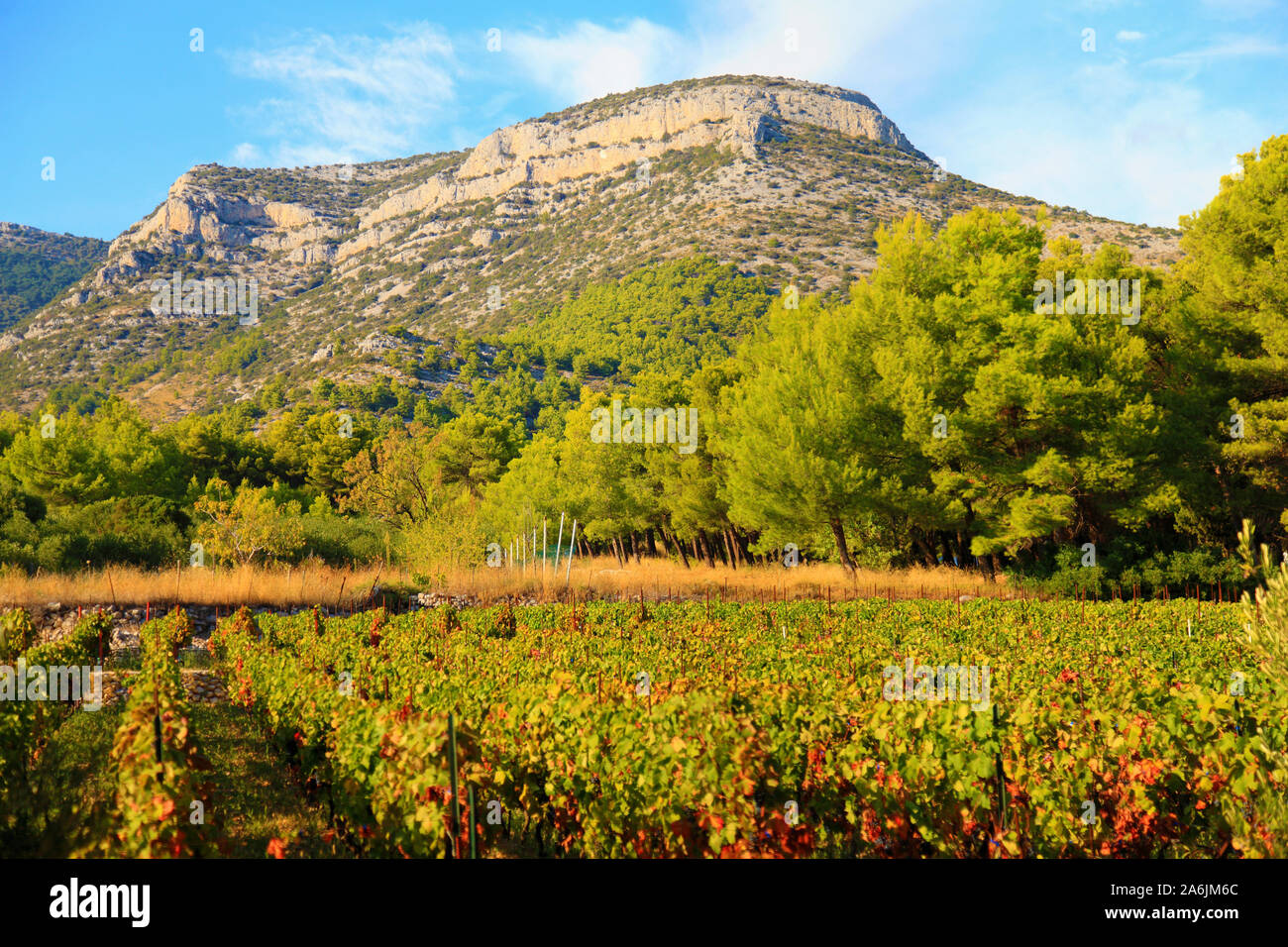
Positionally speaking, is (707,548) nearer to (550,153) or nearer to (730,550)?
(730,550)

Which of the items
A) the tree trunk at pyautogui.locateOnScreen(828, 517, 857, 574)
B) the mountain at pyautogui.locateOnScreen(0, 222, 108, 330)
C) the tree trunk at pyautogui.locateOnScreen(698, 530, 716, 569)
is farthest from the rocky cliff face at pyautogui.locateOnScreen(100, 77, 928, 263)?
the tree trunk at pyautogui.locateOnScreen(828, 517, 857, 574)

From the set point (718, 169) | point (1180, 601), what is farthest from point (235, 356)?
point (1180, 601)

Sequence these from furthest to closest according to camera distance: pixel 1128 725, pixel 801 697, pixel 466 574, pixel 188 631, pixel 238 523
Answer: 1. pixel 238 523
2. pixel 466 574
3. pixel 188 631
4. pixel 801 697
5. pixel 1128 725

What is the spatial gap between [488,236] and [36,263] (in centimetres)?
10658

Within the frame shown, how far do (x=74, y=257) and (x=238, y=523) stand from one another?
649 ft

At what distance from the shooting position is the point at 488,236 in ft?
491

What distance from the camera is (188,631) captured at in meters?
19.8

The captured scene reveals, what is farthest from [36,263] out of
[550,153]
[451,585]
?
[451,585]

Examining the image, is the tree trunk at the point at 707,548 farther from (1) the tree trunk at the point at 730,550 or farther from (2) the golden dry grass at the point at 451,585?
(2) the golden dry grass at the point at 451,585

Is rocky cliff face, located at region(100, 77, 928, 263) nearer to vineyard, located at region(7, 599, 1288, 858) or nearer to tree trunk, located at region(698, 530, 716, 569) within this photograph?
tree trunk, located at region(698, 530, 716, 569)

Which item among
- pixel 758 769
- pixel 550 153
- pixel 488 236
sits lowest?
pixel 758 769

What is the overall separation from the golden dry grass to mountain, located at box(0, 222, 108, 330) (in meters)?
150

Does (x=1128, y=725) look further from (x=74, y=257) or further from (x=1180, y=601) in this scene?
(x=74, y=257)

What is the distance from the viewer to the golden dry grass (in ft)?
69.7
